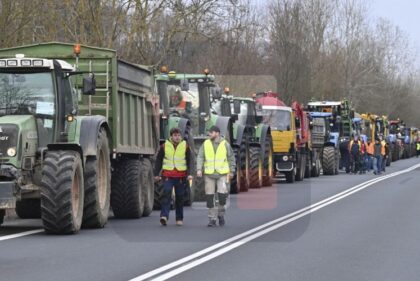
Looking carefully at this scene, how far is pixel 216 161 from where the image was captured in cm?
1764

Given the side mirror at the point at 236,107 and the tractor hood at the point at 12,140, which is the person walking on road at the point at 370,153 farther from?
the tractor hood at the point at 12,140

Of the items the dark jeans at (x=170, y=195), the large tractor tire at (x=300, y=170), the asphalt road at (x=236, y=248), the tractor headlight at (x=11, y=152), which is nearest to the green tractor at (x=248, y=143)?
the large tractor tire at (x=300, y=170)

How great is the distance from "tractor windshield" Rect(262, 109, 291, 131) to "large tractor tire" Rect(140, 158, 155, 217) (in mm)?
16739

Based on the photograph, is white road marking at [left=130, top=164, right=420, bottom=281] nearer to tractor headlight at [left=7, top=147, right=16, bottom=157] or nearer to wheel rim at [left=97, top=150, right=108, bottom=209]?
wheel rim at [left=97, top=150, right=108, bottom=209]

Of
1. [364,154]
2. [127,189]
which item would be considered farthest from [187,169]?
[364,154]

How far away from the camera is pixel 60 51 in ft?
60.4

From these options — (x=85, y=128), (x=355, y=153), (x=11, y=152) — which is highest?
(x=85, y=128)

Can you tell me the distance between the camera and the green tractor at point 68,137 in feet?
48.8

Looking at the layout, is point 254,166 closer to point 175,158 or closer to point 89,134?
point 175,158

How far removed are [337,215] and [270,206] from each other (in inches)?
125

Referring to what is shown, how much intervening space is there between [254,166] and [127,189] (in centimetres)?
1290

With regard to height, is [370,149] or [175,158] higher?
[175,158]

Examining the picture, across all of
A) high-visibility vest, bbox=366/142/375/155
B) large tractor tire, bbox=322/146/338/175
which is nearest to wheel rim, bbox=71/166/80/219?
large tractor tire, bbox=322/146/338/175

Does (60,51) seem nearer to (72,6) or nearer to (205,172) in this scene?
(205,172)
